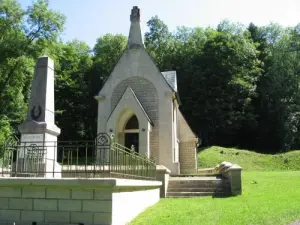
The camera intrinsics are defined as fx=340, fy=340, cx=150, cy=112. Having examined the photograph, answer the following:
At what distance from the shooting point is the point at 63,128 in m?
44.7

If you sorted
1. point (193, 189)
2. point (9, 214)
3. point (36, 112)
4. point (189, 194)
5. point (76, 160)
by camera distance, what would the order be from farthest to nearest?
point (193, 189)
point (189, 194)
point (36, 112)
point (76, 160)
point (9, 214)

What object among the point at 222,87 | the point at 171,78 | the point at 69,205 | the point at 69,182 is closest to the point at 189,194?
the point at 69,205

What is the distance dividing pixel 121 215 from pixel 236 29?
48.2m

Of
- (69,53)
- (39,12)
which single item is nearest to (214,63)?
(69,53)

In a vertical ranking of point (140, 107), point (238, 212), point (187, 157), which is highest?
point (140, 107)

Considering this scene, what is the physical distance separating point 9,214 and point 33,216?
0.64m

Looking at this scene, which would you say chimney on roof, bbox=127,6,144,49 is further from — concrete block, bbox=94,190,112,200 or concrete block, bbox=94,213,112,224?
concrete block, bbox=94,213,112,224

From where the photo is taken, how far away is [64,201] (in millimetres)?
7156

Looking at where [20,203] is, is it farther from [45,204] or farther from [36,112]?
[36,112]

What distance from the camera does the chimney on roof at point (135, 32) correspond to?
79.9 ft

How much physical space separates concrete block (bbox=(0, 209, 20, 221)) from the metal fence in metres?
1.14

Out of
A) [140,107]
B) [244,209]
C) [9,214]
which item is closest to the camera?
[9,214]

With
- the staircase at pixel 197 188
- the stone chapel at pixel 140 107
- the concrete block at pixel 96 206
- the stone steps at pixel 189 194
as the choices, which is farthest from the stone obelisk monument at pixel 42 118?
the stone chapel at pixel 140 107

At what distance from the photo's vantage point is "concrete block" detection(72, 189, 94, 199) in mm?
6996
